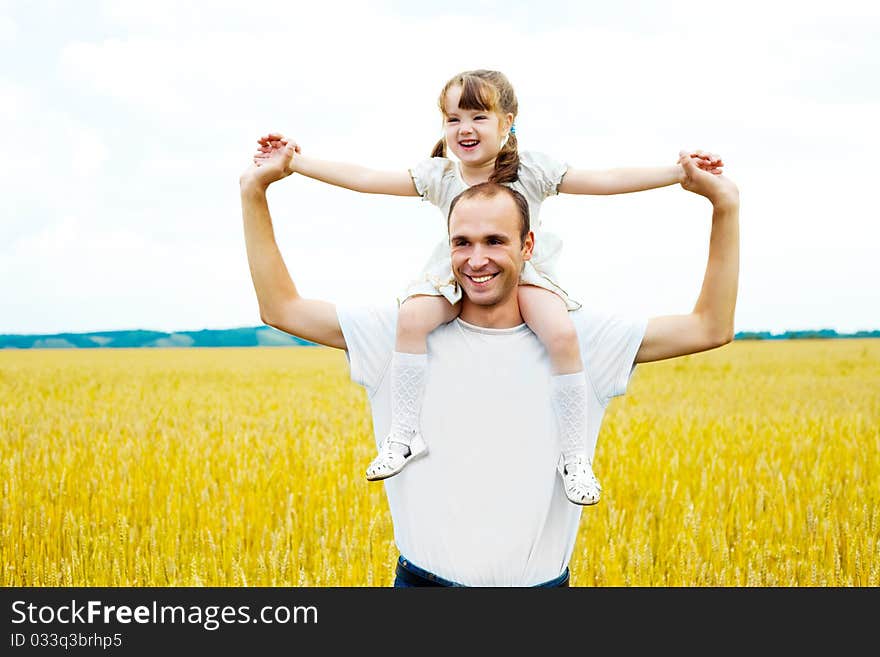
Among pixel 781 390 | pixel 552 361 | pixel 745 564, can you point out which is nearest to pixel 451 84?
pixel 552 361

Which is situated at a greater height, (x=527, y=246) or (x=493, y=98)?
(x=493, y=98)

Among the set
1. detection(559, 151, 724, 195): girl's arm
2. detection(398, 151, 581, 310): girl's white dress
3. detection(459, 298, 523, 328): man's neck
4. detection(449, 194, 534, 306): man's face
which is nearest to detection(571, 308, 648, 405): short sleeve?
detection(459, 298, 523, 328): man's neck

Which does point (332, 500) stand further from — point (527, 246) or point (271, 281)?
point (527, 246)

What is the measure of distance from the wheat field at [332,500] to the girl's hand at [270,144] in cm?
209

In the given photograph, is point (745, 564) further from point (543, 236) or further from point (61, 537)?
point (61, 537)

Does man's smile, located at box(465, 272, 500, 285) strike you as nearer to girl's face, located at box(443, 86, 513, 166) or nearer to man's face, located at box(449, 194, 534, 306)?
man's face, located at box(449, 194, 534, 306)

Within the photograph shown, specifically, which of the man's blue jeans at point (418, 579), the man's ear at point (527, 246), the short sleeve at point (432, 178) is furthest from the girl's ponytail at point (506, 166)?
the man's blue jeans at point (418, 579)

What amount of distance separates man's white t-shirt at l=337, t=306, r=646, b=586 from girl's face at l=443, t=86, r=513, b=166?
92 cm

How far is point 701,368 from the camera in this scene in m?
18.0

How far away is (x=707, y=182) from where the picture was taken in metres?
2.50

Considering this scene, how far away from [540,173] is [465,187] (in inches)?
11.2

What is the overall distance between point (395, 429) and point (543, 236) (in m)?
1.05

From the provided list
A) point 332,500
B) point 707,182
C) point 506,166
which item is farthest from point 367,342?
point 332,500

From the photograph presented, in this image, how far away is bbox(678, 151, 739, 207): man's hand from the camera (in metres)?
2.48
